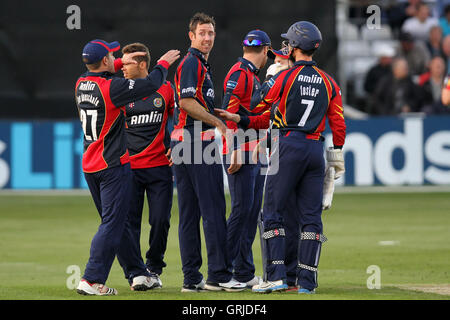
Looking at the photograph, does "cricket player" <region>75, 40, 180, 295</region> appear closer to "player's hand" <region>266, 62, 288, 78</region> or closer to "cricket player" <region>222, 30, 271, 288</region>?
"cricket player" <region>222, 30, 271, 288</region>

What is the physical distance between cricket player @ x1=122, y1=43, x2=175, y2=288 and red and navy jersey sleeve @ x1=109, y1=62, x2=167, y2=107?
0.87m

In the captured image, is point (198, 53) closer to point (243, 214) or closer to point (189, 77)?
point (189, 77)

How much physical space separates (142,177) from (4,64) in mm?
9649

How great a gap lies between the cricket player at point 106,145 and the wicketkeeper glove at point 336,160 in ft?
5.34

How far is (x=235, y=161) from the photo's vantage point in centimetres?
862

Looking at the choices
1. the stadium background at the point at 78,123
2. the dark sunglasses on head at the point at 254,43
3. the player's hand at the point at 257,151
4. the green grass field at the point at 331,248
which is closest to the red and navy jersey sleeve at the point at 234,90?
the dark sunglasses on head at the point at 254,43

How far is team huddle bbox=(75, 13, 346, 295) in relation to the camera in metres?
8.09

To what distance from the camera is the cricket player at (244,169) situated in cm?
872

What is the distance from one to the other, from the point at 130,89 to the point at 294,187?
5.38 ft

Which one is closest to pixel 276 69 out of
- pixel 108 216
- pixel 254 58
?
pixel 254 58

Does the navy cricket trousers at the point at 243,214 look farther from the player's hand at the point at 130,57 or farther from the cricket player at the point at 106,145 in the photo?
the player's hand at the point at 130,57

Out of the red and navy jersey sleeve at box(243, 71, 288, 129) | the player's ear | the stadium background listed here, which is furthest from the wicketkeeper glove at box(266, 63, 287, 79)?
the stadium background

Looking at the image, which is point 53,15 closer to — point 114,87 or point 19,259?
point 19,259

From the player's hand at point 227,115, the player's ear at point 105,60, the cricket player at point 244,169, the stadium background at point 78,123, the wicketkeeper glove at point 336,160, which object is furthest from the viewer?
the stadium background at point 78,123
